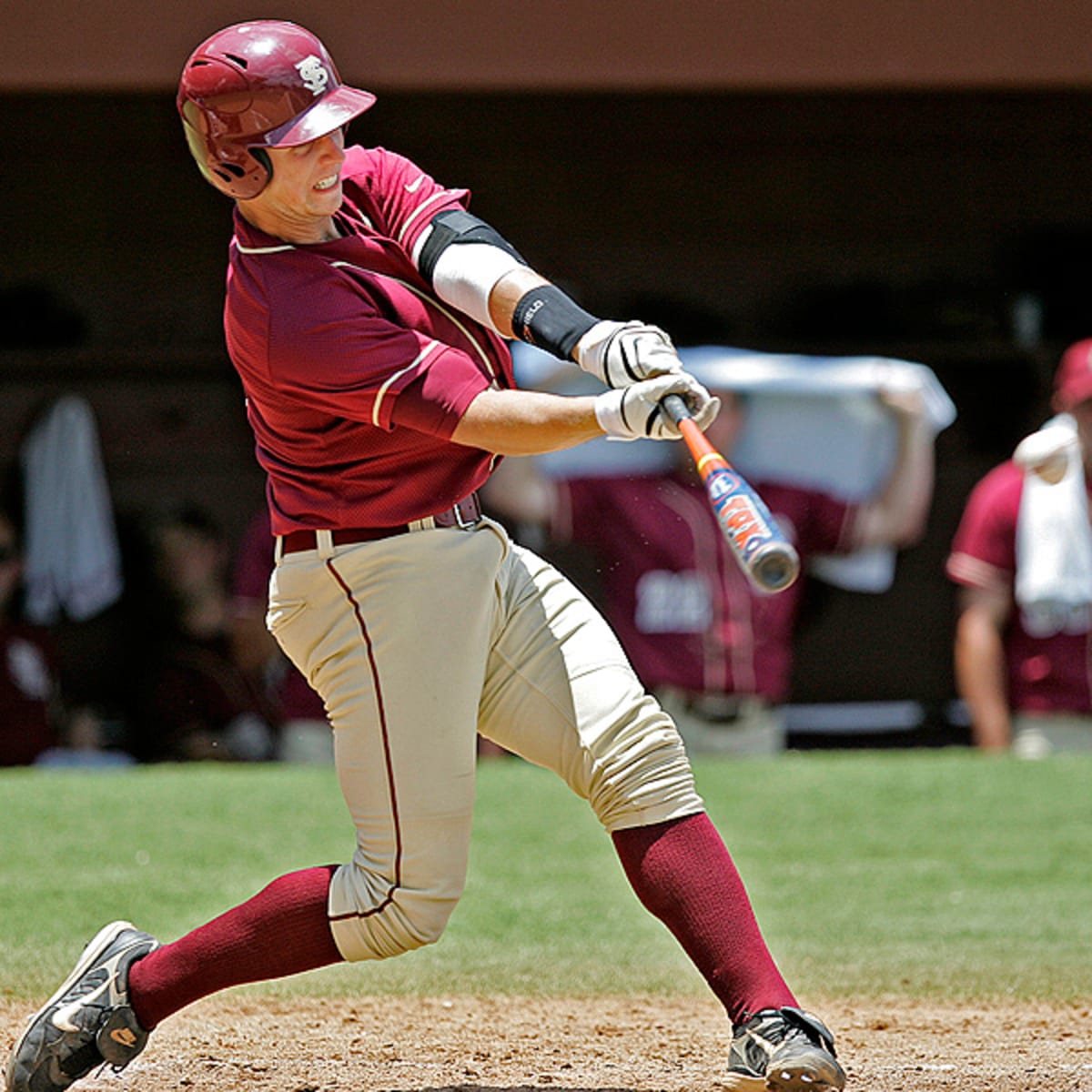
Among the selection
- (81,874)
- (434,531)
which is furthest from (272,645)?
(434,531)

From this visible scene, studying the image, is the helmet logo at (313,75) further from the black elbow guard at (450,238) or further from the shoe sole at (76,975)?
the shoe sole at (76,975)

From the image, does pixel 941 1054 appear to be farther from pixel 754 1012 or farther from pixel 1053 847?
pixel 1053 847

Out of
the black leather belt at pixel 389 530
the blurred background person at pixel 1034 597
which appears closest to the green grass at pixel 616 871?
the blurred background person at pixel 1034 597

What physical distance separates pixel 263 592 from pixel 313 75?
4.18 m

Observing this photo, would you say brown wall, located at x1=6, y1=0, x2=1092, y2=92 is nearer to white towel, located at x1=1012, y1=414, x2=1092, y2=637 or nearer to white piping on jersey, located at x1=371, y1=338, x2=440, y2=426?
white towel, located at x1=1012, y1=414, x2=1092, y2=637

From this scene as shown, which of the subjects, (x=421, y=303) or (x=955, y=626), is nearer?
(x=421, y=303)

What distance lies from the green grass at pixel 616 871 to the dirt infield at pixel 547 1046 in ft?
0.61

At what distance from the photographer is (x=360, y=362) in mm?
2381

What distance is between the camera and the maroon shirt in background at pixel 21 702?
266 inches

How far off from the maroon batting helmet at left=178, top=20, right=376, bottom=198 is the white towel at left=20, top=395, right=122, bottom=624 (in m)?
4.79

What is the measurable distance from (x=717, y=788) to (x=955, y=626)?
2767 mm

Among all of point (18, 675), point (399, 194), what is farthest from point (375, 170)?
point (18, 675)

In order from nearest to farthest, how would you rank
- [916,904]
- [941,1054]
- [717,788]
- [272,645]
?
1. [941,1054]
2. [916,904]
3. [717,788]
4. [272,645]

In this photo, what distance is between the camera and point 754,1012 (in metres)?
2.45
